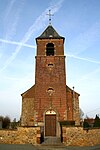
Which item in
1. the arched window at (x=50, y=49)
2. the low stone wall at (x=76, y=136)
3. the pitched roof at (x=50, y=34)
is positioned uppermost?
the pitched roof at (x=50, y=34)

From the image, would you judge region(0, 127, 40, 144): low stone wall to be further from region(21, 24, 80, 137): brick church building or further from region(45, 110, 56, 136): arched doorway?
region(45, 110, 56, 136): arched doorway

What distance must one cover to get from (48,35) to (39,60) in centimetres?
413

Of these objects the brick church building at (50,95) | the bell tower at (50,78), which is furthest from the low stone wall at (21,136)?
the bell tower at (50,78)

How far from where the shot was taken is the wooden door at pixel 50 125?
22.7 metres

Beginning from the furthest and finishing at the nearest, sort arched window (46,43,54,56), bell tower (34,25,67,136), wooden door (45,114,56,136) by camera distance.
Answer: arched window (46,43,54,56) < bell tower (34,25,67,136) < wooden door (45,114,56,136)

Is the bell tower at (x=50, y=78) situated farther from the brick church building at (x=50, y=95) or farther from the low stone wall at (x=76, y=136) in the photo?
the low stone wall at (x=76, y=136)

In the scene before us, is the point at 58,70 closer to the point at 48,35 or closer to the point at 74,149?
the point at 48,35

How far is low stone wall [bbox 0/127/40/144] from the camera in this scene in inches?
650

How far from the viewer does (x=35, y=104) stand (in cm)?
2388

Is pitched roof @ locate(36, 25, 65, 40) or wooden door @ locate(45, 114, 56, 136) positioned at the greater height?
pitched roof @ locate(36, 25, 65, 40)

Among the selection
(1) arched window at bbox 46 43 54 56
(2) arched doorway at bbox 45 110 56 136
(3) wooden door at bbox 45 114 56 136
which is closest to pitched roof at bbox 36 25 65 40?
(1) arched window at bbox 46 43 54 56

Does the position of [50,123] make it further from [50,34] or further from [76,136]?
[50,34]

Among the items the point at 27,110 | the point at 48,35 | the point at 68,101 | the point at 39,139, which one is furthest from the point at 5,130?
the point at 48,35

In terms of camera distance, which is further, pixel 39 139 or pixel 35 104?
pixel 35 104
